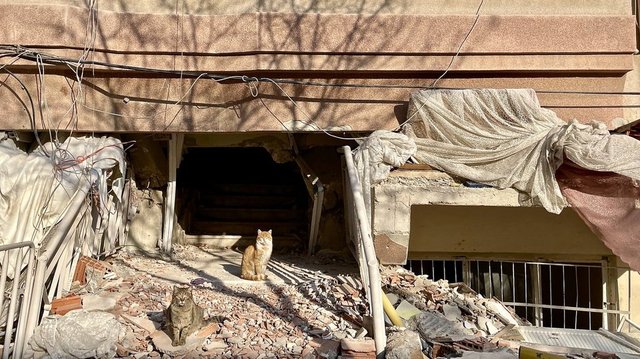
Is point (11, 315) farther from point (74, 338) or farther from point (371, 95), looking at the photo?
point (371, 95)

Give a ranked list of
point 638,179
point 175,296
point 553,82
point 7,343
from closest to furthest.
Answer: point 7,343 → point 175,296 → point 638,179 → point 553,82

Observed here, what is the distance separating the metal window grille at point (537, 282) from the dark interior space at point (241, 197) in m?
2.37

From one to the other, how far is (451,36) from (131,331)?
191 inches

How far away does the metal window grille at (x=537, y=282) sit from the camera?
Answer: 7270mm

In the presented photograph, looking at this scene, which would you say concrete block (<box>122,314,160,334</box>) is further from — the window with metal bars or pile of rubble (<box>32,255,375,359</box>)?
the window with metal bars

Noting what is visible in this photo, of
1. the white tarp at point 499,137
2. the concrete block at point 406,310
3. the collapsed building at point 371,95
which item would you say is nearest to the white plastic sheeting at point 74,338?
the collapsed building at point 371,95

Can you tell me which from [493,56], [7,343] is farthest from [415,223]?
[7,343]

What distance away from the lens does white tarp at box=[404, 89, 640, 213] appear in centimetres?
550

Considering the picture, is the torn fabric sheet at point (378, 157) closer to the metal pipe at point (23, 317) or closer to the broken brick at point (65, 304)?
the broken brick at point (65, 304)

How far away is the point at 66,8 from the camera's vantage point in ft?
18.7

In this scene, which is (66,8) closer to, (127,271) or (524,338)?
(127,271)

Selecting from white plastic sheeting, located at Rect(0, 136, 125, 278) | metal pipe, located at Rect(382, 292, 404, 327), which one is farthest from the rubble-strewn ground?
white plastic sheeting, located at Rect(0, 136, 125, 278)

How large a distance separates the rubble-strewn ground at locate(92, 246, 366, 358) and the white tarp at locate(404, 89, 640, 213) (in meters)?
1.91

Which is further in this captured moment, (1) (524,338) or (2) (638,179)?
(2) (638,179)
